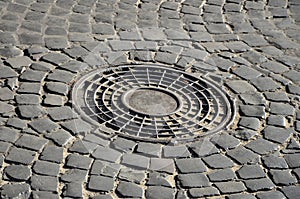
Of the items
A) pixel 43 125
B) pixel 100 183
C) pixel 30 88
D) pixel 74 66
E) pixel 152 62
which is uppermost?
pixel 152 62

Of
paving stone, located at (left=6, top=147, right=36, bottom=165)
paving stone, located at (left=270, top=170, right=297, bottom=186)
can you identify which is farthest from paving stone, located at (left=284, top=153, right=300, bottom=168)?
paving stone, located at (left=6, top=147, right=36, bottom=165)

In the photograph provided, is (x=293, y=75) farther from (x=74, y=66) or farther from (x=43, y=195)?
(x=43, y=195)

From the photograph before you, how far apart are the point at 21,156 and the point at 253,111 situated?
7.69ft

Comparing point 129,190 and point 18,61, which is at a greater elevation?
point 18,61

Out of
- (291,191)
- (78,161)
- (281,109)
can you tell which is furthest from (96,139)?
(281,109)

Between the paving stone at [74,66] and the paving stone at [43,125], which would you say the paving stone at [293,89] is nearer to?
the paving stone at [74,66]

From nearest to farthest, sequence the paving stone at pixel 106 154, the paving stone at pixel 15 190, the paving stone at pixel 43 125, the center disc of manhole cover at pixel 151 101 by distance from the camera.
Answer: the paving stone at pixel 15 190
the paving stone at pixel 106 154
the paving stone at pixel 43 125
the center disc of manhole cover at pixel 151 101

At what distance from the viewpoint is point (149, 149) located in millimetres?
6047

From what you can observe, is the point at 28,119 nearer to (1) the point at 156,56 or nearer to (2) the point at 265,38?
(1) the point at 156,56

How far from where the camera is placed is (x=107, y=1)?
340 inches

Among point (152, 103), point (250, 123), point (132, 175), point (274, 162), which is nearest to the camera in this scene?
point (132, 175)

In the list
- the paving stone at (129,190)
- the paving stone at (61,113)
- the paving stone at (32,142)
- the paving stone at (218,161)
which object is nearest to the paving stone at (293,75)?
the paving stone at (218,161)

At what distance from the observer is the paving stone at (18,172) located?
215 inches

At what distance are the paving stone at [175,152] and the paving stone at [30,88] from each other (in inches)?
58.1
